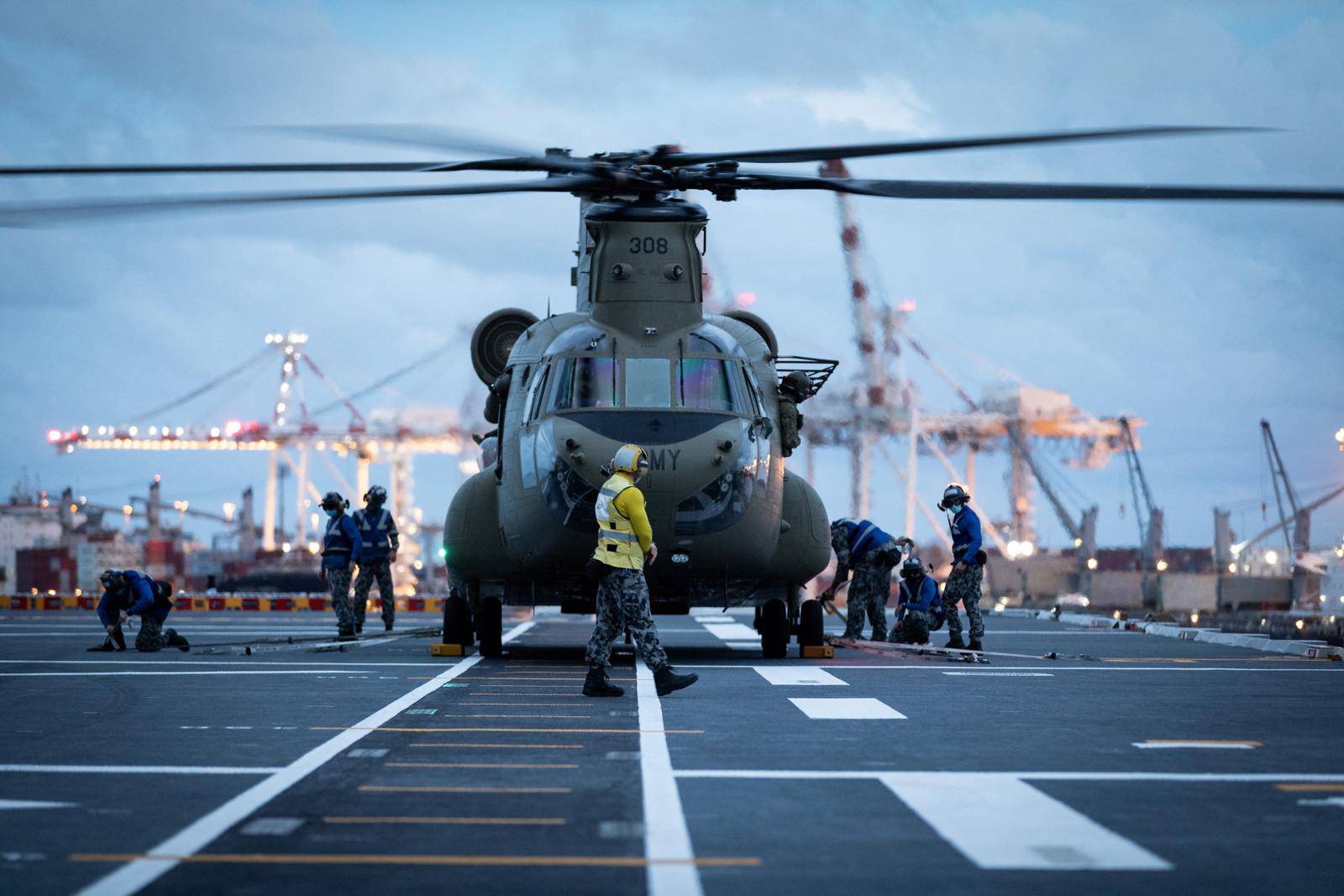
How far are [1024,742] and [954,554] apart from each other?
10638 mm

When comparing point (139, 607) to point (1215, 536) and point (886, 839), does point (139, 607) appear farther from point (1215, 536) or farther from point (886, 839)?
point (1215, 536)

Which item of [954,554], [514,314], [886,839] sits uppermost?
[514,314]

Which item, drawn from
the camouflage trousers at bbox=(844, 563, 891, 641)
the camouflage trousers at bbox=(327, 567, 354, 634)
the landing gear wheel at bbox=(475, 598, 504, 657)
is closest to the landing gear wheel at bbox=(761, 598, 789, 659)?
the landing gear wheel at bbox=(475, 598, 504, 657)

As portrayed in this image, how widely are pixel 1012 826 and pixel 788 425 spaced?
39.2 feet

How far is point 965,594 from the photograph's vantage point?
68.3ft

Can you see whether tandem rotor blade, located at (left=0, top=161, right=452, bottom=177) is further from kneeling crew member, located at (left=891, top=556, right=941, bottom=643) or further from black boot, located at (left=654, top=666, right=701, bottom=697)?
kneeling crew member, located at (left=891, top=556, right=941, bottom=643)

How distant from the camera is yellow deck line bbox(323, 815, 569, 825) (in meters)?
7.41

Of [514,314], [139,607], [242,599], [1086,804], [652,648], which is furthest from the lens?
[242,599]

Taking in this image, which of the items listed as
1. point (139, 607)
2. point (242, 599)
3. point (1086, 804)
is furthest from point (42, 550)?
point (1086, 804)

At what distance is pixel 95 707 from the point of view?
12.8 m

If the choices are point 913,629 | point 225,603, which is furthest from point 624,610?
point 225,603

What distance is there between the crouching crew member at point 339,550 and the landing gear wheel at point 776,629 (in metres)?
6.83

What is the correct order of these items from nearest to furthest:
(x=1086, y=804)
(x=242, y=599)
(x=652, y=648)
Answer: (x=1086, y=804) < (x=652, y=648) < (x=242, y=599)

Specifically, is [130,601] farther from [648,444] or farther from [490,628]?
[648,444]
